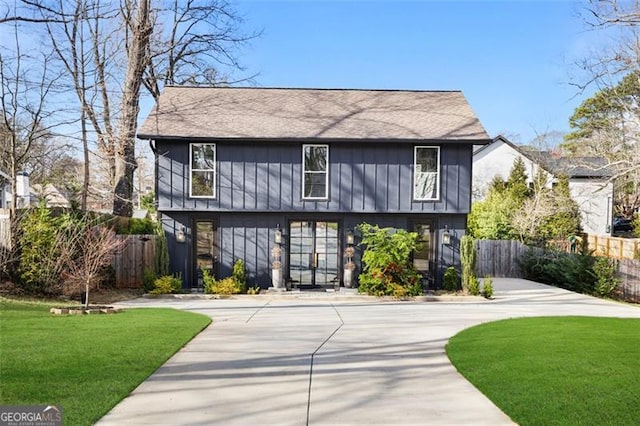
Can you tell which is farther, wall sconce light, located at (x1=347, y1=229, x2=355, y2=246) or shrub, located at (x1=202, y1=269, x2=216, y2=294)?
wall sconce light, located at (x1=347, y1=229, x2=355, y2=246)

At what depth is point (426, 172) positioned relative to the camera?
52.6 feet

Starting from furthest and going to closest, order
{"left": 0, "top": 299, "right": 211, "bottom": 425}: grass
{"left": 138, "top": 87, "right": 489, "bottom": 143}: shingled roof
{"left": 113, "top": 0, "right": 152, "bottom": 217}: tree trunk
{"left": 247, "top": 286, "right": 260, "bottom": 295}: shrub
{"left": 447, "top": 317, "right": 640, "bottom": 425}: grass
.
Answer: {"left": 113, "top": 0, "right": 152, "bottom": 217}: tree trunk
{"left": 138, "top": 87, "right": 489, "bottom": 143}: shingled roof
{"left": 247, "top": 286, "right": 260, "bottom": 295}: shrub
{"left": 0, "top": 299, "right": 211, "bottom": 425}: grass
{"left": 447, "top": 317, "right": 640, "bottom": 425}: grass

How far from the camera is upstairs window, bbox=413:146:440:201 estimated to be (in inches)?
630

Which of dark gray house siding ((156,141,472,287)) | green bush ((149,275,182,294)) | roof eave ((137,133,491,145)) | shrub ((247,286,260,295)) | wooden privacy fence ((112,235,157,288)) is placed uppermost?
roof eave ((137,133,491,145))

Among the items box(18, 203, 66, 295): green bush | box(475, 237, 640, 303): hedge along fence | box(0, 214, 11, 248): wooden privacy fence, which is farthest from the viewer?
box(475, 237, 640, 303): hedge along fence

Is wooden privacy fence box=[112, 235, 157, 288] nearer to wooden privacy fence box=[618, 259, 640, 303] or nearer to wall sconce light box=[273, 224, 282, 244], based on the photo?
wall sconce light box=[273, 224, 282, 244]

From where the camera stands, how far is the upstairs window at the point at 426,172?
52.5ft

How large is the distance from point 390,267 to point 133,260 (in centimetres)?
822

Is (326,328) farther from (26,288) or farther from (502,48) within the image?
(502,48)

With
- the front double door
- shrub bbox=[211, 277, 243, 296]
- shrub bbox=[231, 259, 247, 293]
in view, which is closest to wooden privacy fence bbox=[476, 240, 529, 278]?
the front double door

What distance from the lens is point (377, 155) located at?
52.1 ft

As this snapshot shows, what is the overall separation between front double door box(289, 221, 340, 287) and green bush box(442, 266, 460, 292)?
342cm

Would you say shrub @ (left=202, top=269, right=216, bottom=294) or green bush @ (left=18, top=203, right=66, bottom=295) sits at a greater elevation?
green bush @ (left=18, top=203, right=66, bottom=295)

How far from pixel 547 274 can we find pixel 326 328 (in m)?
13.5
